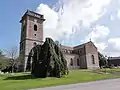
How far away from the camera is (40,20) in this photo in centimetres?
5719

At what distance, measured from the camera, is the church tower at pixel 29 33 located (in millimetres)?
50825

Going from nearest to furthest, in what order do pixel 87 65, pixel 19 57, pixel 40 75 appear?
pixel 40 75 → pixel 19 57 → pixel 87 65

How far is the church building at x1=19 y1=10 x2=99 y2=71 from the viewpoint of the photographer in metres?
51.6

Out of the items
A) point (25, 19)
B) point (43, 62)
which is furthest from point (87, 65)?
point (43, 62)

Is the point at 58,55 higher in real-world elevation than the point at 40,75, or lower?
higher

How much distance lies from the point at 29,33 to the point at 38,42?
14.0 ft

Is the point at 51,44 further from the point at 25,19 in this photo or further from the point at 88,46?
the point at 88,46

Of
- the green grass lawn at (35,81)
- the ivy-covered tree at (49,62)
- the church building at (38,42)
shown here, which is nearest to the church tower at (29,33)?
the church building at (38,42)

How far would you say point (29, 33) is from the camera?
173 feet

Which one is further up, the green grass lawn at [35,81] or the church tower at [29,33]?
the church tower at [29,33]

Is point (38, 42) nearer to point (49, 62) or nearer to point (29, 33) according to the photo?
point (29, 33)

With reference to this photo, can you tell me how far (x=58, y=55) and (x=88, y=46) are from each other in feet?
105

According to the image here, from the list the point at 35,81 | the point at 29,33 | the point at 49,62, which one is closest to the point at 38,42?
the point at 29,33

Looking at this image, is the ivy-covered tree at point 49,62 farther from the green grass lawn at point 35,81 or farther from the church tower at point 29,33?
the church tower at point 29,33
